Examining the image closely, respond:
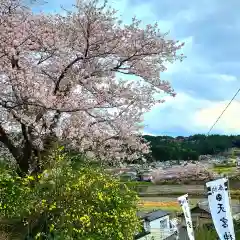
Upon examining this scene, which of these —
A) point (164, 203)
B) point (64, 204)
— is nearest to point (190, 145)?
point (164, 203)

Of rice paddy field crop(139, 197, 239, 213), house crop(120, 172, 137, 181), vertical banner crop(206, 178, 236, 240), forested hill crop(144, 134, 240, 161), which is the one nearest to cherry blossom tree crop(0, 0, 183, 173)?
house crop(120, 172, 137, 181)

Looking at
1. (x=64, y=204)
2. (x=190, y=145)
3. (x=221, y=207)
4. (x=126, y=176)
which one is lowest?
(x=221, y=207)

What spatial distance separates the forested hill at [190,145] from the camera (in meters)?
17.4

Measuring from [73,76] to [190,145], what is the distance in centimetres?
1219

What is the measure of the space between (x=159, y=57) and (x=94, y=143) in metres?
2.41

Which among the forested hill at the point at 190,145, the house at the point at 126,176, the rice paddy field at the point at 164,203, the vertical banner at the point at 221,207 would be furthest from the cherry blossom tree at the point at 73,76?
the rice paddy field at the point at 164,203

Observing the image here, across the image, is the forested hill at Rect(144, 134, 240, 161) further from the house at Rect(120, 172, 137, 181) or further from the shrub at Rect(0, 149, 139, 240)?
the shrub at Rect(0, 149, 139, 240)

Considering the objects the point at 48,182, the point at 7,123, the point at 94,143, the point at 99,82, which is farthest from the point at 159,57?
the point at 48,182

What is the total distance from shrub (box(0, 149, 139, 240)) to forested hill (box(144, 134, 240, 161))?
11.1m

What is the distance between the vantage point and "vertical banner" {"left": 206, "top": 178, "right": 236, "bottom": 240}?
22.7ft

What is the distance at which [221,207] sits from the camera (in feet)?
22.9

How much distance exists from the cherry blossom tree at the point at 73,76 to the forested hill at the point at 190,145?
8436 millimetres

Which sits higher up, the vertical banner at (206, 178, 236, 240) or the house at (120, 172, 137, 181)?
the house at (120, 172, 137, 181)

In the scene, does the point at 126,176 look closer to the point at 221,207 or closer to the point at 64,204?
the point at 221,207
